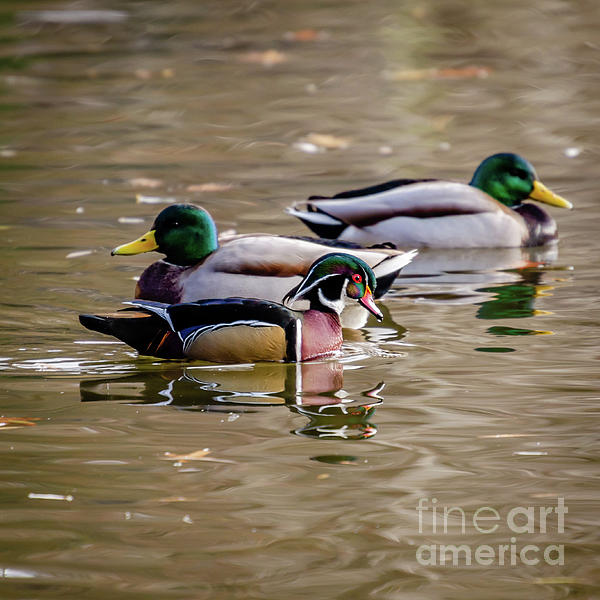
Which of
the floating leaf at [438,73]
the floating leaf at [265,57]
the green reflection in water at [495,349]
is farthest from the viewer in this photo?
the floating leaf at [265,57]

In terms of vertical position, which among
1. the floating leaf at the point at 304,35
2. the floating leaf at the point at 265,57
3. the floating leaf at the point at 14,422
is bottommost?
the floating leaf at the point at 14,422

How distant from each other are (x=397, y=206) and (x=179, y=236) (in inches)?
104

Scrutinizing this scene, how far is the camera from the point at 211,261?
7668mm

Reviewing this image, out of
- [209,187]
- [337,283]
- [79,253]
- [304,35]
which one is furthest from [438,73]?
[337,283]

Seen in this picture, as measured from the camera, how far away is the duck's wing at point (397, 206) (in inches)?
388

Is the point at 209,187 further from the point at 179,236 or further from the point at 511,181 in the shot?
the point at 179,236

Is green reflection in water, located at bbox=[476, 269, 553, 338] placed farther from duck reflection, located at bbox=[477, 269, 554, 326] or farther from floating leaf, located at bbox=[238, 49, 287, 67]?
floating leaf, located at bbox=[238, 49, 287, 67]

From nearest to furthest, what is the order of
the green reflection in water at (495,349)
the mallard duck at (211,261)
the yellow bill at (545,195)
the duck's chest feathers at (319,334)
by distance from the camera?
the duck's chest feathers at (319,334) → the green reflection in water at (495,349) → the mallard duck at (211,261) → the yellow bill at (545,195)

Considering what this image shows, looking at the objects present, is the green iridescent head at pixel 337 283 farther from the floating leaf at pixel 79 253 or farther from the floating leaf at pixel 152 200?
the floating leaf at pixel 152 200

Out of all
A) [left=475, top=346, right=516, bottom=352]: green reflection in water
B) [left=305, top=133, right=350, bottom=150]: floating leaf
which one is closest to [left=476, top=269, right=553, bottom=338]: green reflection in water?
[left=475, top=346, right=516, bottom=352]: green reflection in water

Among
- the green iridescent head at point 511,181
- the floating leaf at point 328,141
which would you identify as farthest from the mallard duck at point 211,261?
the floating leaf at point 328,141

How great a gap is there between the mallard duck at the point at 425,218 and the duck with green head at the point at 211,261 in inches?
80.7

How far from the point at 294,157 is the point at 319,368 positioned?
6.02 meters

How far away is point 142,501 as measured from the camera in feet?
15.9
